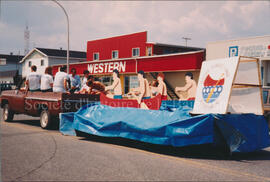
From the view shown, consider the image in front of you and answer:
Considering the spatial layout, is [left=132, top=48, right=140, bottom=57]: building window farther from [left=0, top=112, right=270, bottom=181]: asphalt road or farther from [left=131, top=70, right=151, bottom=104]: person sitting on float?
[left=0, top=112, right=270, bottom=181]: asphalt road

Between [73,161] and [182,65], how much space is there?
2216 centimetres

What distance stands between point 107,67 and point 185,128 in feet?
95.0

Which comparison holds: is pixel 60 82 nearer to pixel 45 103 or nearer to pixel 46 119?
pixel 45 103

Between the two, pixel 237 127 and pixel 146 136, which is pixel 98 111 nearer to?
pixel 146 136

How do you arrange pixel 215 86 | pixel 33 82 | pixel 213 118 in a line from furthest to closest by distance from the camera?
pixel 33 82
pixel 215 86
pixel 213 118

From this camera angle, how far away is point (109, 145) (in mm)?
8023

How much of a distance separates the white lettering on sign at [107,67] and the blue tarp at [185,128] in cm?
2532

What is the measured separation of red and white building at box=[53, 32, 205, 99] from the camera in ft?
89.6

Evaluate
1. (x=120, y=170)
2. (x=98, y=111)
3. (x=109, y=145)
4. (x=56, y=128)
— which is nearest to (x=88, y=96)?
(x=56, y=128)

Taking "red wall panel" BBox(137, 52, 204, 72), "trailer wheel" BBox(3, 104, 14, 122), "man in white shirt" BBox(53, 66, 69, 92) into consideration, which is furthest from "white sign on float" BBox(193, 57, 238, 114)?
"red wall panel" BBox(137, 52, 204, 72)

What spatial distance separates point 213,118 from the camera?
6609 mm

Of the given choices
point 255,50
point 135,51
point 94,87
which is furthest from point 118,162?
point 135,51

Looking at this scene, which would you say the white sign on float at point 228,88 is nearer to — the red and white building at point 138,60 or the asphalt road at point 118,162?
the asphalt road at point 118,162

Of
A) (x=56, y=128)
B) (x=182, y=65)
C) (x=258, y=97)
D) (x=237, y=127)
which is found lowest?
(x=56, y=128)
